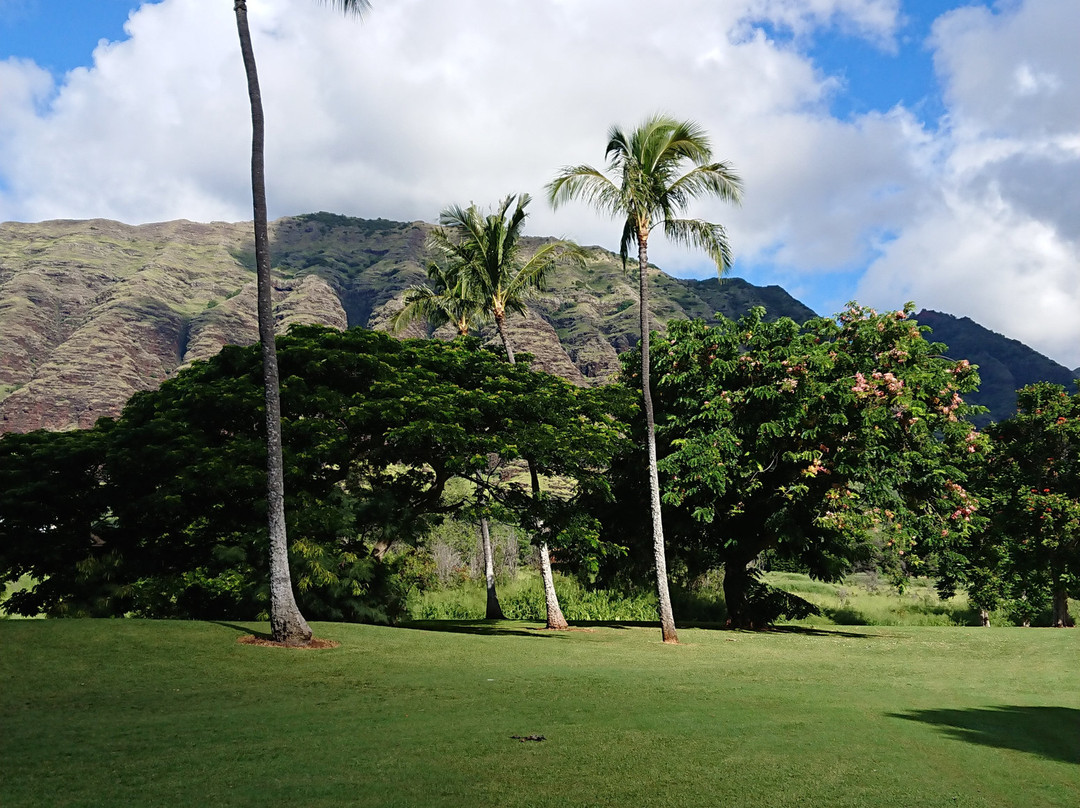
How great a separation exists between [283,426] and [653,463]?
9662mm

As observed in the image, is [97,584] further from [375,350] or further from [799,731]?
[799,731]

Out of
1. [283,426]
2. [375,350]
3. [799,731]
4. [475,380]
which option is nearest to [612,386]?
[475,380]

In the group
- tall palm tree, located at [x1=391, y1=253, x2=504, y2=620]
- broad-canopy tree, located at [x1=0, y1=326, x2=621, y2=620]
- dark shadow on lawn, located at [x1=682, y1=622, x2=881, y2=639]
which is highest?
tall palm tree, located at [x1=391, y1=253, x2=504, y2=620]

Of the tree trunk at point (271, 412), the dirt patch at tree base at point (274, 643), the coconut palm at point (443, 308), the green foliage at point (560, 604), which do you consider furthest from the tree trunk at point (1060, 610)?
the tree trunk at point (271, 412)

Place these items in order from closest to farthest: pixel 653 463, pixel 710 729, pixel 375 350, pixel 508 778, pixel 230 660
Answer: pixel 508 778 < pixel 710 729 < pixel 230 660 < pixel 653 463 < pixel 375 350

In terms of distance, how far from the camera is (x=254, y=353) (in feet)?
73.8

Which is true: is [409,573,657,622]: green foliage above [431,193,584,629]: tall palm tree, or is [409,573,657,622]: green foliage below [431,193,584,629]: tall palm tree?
below

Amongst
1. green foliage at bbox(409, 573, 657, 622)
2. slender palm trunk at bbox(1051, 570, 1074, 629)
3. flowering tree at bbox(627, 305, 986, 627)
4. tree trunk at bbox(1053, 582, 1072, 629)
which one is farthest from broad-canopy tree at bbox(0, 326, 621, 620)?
tree trunk at bbox(1053, 582, 1072, 629)

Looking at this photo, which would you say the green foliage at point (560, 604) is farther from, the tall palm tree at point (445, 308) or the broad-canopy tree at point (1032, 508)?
the broad-canopy tree at point (1032, 508)

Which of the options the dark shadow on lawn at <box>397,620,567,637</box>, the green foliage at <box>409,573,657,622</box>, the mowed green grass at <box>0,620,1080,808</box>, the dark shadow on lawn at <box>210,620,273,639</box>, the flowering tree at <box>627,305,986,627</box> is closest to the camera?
the mowed green grass at <box>0,620,1080,808</box>

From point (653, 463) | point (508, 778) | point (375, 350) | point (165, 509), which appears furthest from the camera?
point (375, 350)

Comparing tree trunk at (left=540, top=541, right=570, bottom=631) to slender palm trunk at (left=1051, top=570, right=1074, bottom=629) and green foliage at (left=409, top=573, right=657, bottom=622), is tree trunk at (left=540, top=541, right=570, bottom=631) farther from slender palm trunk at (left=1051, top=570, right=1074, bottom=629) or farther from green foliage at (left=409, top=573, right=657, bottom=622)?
slender palm trunk at (left=1051, top=570, right=1074, bottom=629)

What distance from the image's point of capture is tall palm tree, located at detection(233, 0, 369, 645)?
15172 mm

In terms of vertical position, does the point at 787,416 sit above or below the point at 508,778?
above
